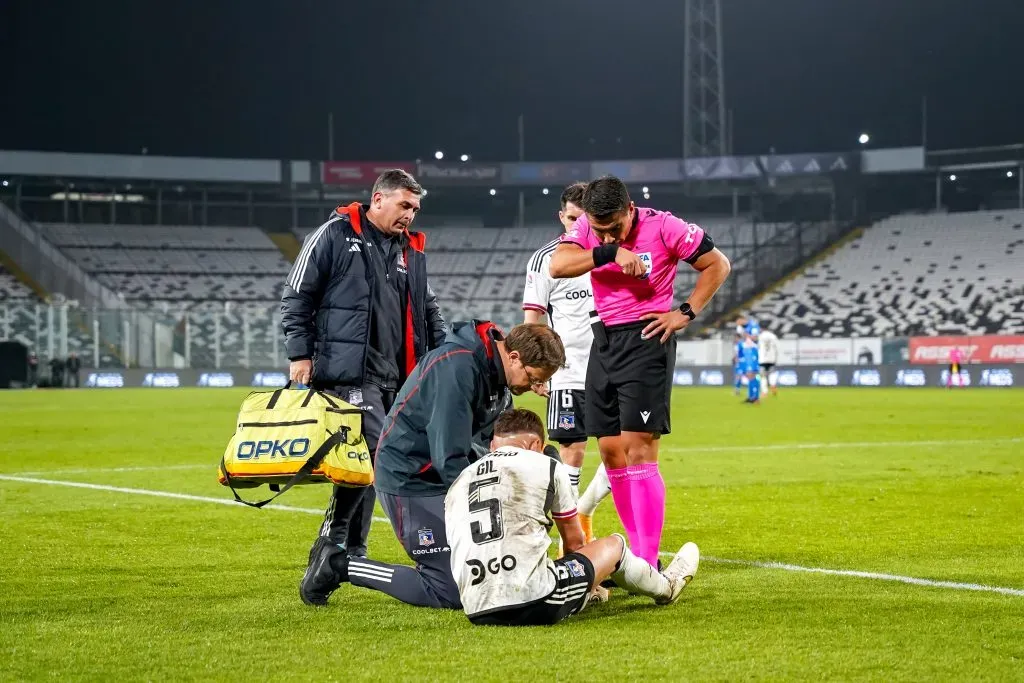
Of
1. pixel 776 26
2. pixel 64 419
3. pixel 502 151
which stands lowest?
pixel 64 419

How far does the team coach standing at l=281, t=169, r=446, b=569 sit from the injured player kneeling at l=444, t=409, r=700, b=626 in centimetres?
165

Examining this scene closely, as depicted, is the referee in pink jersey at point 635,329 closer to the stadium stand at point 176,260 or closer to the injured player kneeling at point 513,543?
the injured player kneeling at point 513,543

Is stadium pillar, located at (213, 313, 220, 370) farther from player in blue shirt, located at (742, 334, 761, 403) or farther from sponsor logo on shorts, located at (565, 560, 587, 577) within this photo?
sponsor logo on shorts, located at (565, 560, 587, 577)

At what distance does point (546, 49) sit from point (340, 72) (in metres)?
13.6

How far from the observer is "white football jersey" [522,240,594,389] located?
8.44 meters

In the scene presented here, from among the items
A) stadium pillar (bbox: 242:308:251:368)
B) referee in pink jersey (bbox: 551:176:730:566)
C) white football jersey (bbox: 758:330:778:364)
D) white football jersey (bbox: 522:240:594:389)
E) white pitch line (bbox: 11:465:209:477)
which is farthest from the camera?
stadium pillar (bbox: 242:308:251:368)

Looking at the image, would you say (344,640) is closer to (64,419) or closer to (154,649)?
(154,649)

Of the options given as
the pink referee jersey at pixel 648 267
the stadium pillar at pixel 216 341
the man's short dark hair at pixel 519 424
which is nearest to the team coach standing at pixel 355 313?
the pink referee jersey at pixel 648 267

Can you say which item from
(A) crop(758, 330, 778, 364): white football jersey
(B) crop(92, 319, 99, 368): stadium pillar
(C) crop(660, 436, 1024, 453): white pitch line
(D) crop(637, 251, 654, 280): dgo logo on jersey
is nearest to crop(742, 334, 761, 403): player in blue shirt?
(A) crop(758, 330, 778, 364): white football jersey

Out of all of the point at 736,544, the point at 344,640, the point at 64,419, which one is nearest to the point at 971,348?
the point at 64,419

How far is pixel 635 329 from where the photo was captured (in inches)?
272

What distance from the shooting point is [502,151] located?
90625 millimetres

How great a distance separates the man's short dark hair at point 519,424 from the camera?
583cm

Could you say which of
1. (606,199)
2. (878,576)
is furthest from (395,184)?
(878,576)
